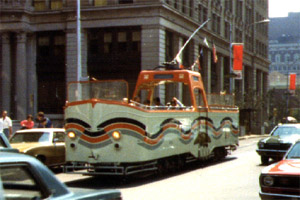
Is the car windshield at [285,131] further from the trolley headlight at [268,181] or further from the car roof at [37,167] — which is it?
the car roof at [37,167]

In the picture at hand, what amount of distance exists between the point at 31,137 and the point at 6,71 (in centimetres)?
2900

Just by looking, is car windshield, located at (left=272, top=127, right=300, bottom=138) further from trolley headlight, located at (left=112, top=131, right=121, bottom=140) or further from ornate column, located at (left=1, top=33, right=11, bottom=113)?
ornate column, located at (left=1, top=33, right=11, bottom=113)

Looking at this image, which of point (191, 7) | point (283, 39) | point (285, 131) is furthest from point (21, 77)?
point (283, 39)

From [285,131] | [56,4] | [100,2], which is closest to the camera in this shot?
[285,131]

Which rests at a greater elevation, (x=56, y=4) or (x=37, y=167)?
(x=56, y=4)

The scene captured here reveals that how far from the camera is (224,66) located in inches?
2485

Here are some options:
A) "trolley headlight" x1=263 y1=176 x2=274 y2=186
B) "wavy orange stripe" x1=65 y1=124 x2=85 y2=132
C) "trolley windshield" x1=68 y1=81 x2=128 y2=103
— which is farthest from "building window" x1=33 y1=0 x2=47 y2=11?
Answer: "trolley headlight" x1=263 y1=176 x2=274 y2=186

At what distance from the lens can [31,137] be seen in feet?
58.5

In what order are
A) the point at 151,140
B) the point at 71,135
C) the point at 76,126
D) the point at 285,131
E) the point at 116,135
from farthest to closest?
the point at 285,131
the point at 151,140
the point at 71,135
the point at 76,126
the point at 116,135

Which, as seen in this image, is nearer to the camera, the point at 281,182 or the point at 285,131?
the point at 281,182

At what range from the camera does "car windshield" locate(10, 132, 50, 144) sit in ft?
58.2

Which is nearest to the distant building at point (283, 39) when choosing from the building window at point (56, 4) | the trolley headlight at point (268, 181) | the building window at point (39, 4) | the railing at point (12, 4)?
the building window at point (56, 4)

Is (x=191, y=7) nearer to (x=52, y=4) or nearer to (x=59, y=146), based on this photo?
(x=52, y=4)

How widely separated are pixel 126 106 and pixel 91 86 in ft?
3.82
